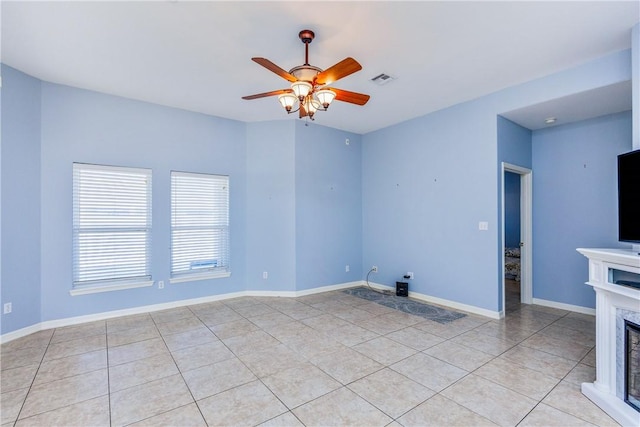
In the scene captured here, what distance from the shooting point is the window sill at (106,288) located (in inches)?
149

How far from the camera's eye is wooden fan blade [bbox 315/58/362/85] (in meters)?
2.26

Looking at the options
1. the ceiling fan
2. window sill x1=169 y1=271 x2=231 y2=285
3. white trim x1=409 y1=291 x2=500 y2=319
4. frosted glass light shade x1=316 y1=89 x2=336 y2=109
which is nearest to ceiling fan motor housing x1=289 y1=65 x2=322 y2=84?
the ceiling fan

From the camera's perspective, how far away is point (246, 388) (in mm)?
2367

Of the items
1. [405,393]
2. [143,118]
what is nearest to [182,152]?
[143,118]

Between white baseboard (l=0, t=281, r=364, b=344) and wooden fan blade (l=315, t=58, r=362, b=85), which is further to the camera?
white baseboard (l=0, t=281, r=364, b=344)

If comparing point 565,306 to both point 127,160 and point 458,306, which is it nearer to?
point 458,306

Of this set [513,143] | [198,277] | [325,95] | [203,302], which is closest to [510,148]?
[513,143]

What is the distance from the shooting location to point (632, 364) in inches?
81.0

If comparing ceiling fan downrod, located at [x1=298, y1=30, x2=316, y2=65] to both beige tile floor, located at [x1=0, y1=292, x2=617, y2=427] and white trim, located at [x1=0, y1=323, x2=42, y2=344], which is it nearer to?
beige tile floor, located at [x1=0, y1=292, x2=617, y2=427]

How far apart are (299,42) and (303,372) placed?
3.04 metres

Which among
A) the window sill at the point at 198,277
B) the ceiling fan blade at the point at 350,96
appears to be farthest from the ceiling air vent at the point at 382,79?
the window sill at the point at 198,277

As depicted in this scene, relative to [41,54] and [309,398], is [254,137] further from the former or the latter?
[309,398]

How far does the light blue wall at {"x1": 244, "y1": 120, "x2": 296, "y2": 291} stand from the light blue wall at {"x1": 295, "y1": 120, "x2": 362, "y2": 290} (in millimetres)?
142

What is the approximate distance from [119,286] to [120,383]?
1.96 meters
